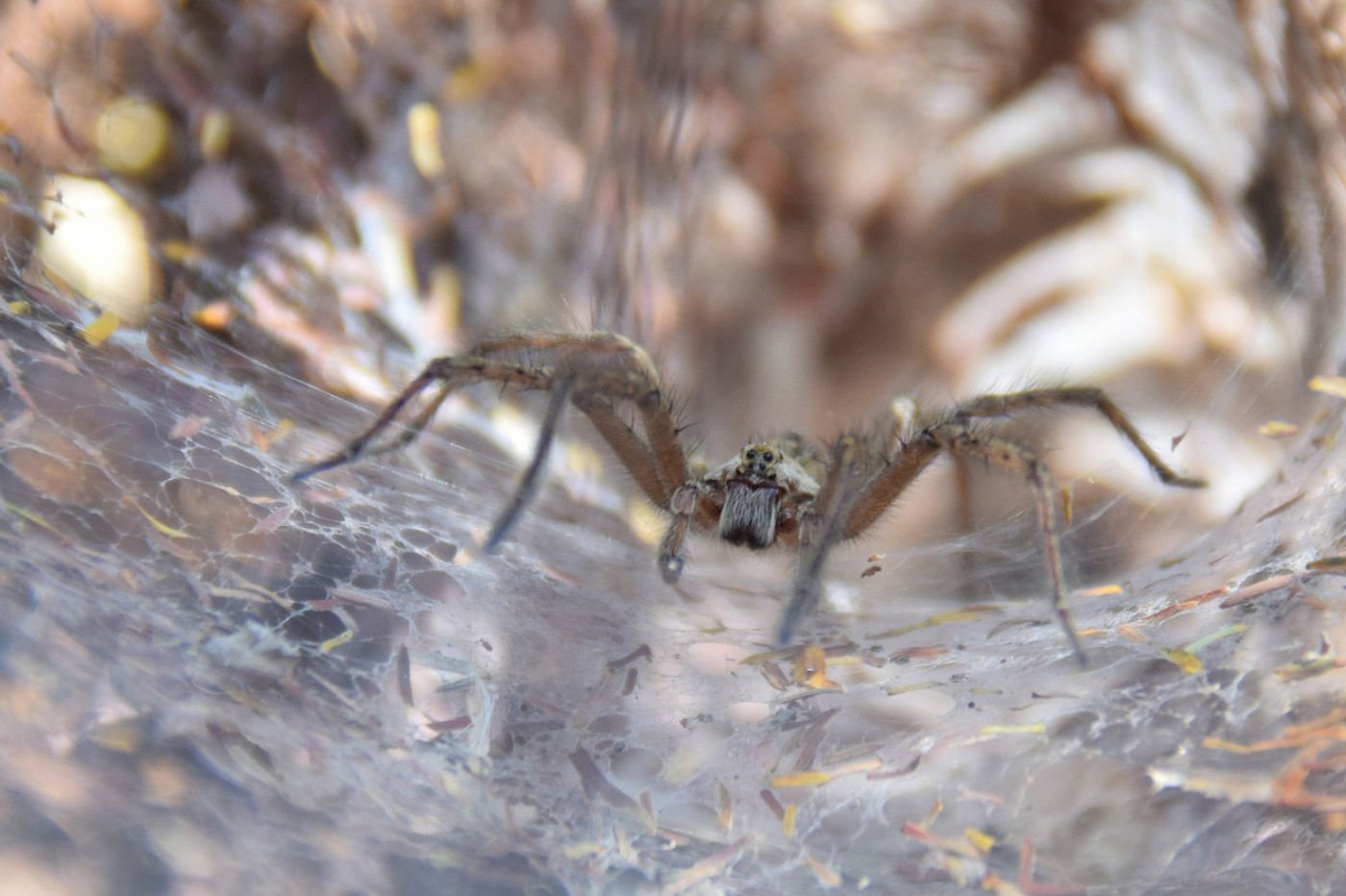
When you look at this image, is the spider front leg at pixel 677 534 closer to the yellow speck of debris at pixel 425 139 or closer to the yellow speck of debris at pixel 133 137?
the yellow speck of debris at pixel 425 139

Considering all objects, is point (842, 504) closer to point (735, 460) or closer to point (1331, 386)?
point (735, 460)

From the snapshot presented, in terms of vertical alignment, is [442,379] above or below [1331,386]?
below

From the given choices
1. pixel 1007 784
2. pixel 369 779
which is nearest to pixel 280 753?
pixel 369 779

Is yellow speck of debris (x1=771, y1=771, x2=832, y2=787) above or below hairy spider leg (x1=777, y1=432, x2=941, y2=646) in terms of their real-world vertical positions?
below

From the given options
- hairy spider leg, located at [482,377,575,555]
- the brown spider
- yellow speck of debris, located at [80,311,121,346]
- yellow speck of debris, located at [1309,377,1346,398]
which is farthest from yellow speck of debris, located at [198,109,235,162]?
yellow speck of debris, located at [1309,377,1346,398]

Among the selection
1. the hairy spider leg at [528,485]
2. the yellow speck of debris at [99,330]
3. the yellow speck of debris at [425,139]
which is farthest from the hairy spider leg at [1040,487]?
the yellow speck of debris at [99,330]

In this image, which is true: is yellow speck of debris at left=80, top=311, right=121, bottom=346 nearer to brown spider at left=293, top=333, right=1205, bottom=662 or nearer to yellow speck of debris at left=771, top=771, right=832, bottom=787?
brown spider at left=293, top=333, right=1205, bottom=662

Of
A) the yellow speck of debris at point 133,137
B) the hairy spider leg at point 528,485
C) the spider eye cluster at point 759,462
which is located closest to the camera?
the hairy spider leg at point 528,485

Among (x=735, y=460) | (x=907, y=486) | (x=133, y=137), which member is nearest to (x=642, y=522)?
(x=735, y=460)
